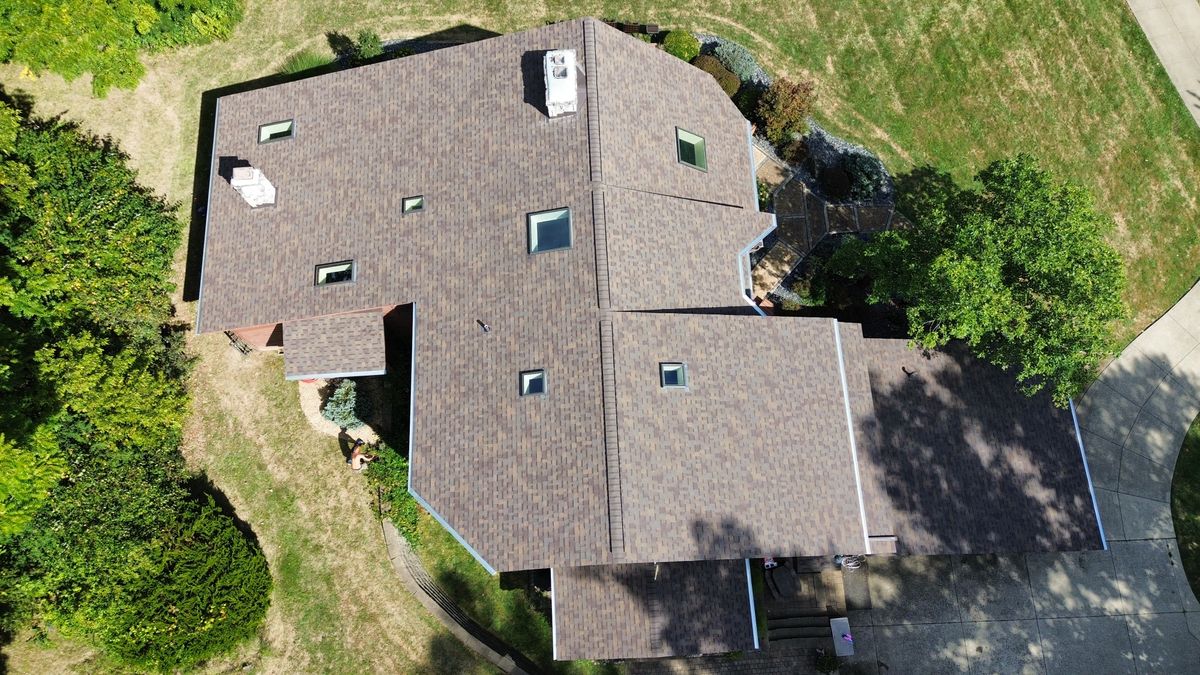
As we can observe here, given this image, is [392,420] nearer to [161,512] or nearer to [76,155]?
[161,512]

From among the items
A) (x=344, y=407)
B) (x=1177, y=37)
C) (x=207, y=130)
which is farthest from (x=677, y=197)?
(x=1177, y=37)

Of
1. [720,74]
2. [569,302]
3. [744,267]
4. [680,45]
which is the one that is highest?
[680,45]

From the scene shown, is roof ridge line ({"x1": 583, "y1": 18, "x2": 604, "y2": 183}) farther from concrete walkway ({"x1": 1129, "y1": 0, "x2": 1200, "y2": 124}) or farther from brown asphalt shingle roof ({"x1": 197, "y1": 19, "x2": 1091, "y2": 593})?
concrete walkway ({"x1": 1129, "y1": 0, "x2": 1200, "y2": 124})

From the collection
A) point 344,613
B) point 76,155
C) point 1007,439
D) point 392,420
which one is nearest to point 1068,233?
point 1007,439

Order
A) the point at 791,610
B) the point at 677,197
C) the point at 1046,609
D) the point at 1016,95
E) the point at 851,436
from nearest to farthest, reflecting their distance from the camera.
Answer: the point at 851,436 → the point at 677,197 → the point at 791,610 → the point at 1046,609 → the point at 1016,95

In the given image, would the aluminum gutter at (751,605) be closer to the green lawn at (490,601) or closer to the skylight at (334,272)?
the green lawn at (490,601)

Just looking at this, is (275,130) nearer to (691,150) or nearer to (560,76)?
(560,76)

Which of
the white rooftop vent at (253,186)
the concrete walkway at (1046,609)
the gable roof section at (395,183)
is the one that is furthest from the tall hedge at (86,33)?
the concrete walkway at (1046,609)
